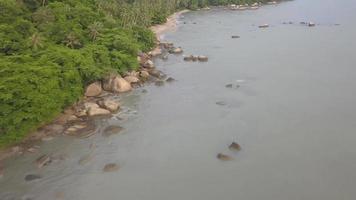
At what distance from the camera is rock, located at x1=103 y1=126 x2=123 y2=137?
18578 millimetres

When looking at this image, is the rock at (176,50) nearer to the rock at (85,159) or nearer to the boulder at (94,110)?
the boulder at (94,110)

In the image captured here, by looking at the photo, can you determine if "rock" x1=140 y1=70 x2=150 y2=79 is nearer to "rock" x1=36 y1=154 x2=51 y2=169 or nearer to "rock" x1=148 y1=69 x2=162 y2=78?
"rock" x1=148 y1=69 x2=162 y2=78

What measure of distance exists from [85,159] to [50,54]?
7611 mm

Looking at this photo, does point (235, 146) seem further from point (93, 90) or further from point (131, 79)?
point (131, 79)

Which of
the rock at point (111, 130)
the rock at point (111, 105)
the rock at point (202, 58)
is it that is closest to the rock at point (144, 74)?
the rock at point (111, 105)

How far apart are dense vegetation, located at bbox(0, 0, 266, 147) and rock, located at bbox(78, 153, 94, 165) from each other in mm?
2737

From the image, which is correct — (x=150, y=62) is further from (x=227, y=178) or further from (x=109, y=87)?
(x=227, y=178)

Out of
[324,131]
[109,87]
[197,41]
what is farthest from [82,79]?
[197,41]

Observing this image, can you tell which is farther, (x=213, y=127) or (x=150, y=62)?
(x=150, y=62)

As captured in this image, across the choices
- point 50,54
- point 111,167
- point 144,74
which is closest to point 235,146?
point 111,167

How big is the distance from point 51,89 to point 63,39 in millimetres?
7676

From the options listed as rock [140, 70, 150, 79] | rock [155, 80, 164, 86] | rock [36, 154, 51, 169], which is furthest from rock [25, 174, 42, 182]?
rock [140, 70, 150, 79]

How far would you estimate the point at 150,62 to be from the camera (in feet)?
98.0

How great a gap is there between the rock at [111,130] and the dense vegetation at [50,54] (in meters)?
2.38
